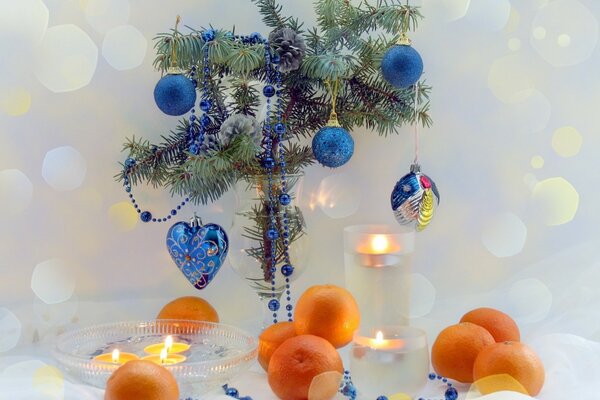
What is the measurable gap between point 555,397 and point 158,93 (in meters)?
0.64

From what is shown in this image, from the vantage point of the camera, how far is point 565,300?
1184 mm

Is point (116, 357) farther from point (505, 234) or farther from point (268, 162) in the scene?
point (505, 234)

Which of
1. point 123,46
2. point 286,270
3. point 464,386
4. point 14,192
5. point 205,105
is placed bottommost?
point 464,386

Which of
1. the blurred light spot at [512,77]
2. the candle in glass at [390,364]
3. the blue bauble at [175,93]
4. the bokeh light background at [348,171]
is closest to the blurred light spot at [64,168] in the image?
the bokeh light background at [348,171]

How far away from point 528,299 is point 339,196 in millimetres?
358

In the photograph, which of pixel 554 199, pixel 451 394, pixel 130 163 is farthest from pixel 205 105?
pixel 554 199

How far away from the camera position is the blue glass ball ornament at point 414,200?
1012 millimetres

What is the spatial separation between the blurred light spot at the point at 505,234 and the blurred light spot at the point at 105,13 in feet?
2.27

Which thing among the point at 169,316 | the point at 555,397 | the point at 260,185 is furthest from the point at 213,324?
the point at 555,397

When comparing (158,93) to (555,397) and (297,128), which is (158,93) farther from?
(555,397)

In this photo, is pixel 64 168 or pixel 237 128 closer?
pixel 237 128

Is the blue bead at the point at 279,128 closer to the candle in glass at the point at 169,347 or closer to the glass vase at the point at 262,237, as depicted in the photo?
the glass vase at the point at 262,237

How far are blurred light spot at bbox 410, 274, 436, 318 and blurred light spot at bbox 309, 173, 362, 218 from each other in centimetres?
16

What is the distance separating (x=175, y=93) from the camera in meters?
0.98
